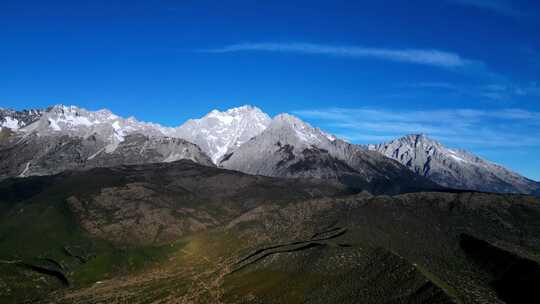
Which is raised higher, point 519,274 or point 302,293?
point 519,274

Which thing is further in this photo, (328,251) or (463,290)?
(328,251)

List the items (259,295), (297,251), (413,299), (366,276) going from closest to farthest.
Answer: (413,299) → (366,276) → (259,295) → (297,251)

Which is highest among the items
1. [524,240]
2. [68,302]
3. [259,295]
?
[524,240]

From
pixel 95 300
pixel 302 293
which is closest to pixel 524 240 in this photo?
pixel 302 293

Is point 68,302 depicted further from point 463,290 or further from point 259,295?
point 463,290

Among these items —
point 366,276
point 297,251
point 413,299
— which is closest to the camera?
point 413,299

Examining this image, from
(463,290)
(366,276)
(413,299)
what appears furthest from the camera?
(366,276)

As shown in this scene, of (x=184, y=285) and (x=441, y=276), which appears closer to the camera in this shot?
(x=441, y=276)

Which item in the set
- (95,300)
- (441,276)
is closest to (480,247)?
(441,276)

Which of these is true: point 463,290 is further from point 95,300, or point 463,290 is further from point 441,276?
point 95,300
